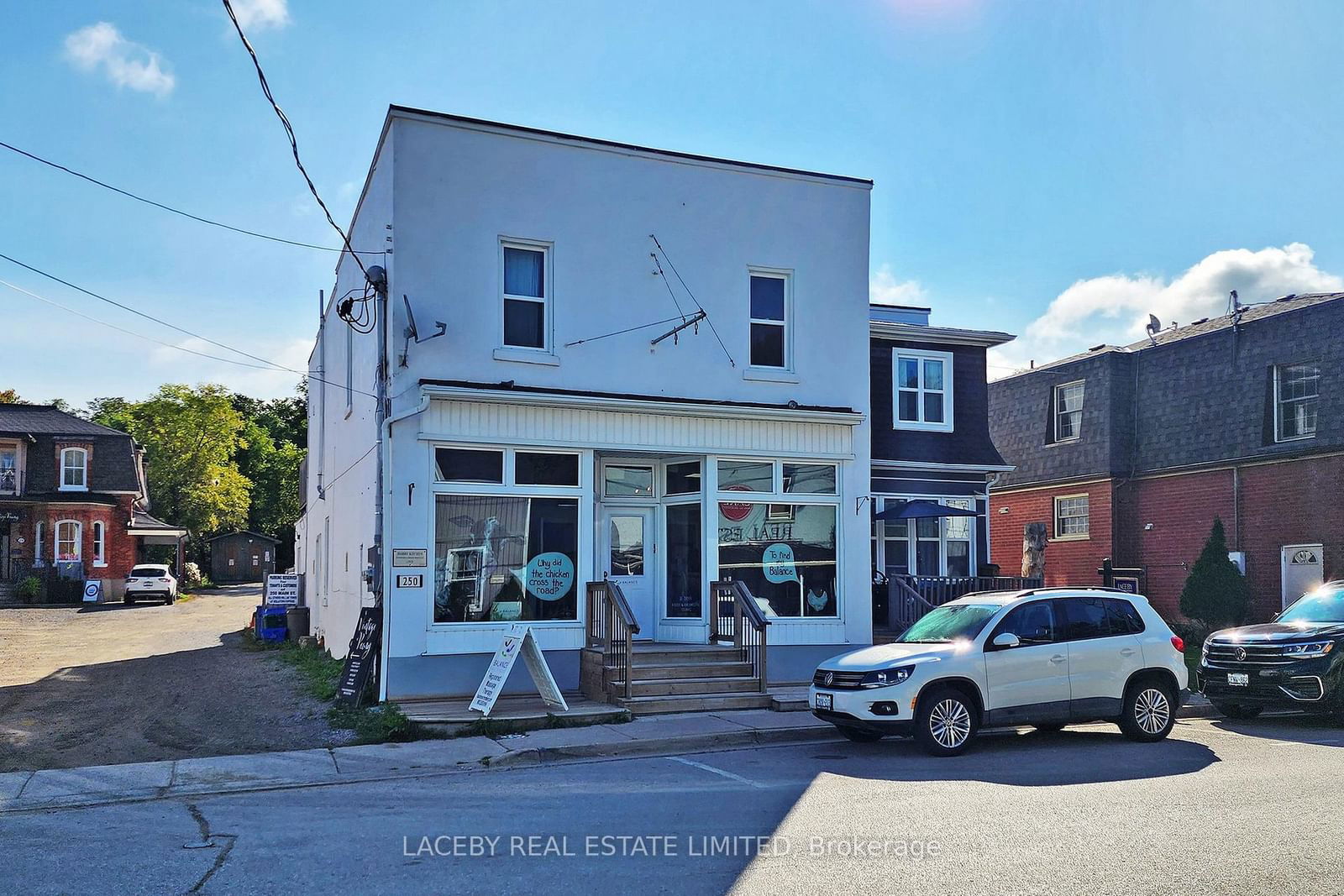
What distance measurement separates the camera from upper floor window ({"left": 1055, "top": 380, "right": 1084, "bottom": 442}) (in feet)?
93.3

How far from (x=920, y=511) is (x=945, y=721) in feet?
27.6

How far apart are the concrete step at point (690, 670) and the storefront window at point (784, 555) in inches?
62.8

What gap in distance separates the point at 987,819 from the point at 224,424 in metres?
60.9

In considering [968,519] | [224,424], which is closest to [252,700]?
[968,519]

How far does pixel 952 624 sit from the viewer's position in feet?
41.6

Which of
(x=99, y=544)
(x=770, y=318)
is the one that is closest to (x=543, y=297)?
(x=770, y=318)

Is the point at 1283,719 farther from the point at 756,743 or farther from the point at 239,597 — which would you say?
the point at 239,597

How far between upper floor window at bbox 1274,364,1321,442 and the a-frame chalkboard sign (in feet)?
64.0

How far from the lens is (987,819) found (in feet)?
27.6

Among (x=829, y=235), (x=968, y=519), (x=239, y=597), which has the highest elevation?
(x=829, y=235)

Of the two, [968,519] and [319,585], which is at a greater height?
[968,519]

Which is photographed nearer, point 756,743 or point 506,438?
point 756,743

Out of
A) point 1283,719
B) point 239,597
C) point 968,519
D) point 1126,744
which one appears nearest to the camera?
point 1126,744

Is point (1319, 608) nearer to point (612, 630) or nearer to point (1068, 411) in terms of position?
point (612, 630)
